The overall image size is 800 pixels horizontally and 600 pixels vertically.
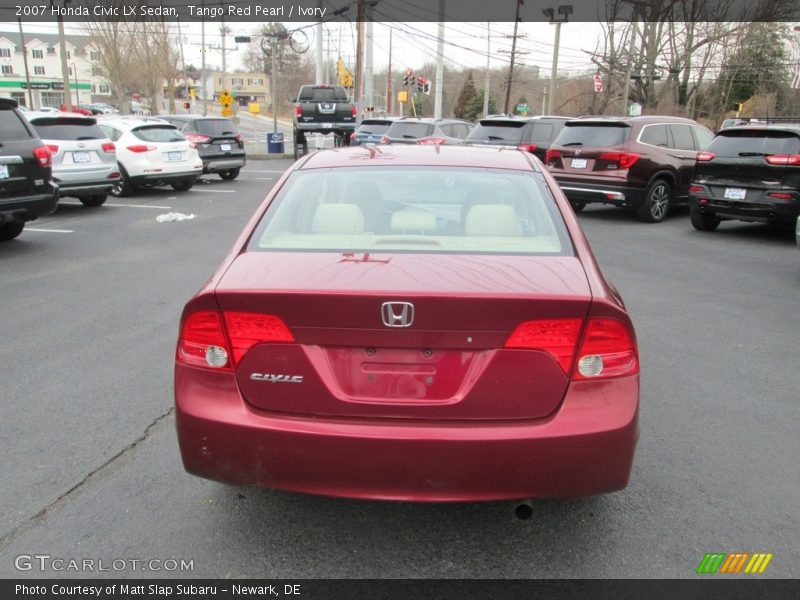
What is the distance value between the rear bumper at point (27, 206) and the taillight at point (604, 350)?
797 cm

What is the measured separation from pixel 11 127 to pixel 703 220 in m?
10.5


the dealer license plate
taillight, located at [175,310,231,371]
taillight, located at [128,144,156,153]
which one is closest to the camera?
taillight, located at [175,310,231,371]

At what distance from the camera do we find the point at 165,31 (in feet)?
130

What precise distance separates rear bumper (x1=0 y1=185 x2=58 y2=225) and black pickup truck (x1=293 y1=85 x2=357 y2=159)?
54.4ft

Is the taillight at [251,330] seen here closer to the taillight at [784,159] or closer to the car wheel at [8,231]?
the car wheel at [8,231]

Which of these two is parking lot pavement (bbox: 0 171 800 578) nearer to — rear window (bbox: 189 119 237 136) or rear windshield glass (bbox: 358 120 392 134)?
rear window (bbox: 189 119 237 136)

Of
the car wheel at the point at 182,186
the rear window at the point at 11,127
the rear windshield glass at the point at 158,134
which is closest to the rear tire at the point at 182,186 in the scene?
the car wheel at the point at 182,186

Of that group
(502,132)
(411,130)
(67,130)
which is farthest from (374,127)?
(67,130)

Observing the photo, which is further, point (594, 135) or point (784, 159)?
point (594, 135)

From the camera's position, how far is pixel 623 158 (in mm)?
11320

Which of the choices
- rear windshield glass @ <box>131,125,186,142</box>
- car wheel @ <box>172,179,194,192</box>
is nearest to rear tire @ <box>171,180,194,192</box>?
car wheel @ <box>172,179,194,192</box>

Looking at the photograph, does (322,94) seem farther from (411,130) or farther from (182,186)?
(182,186)

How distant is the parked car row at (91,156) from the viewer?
8.20 meters

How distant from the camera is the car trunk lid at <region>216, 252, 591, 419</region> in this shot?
2.29 m
